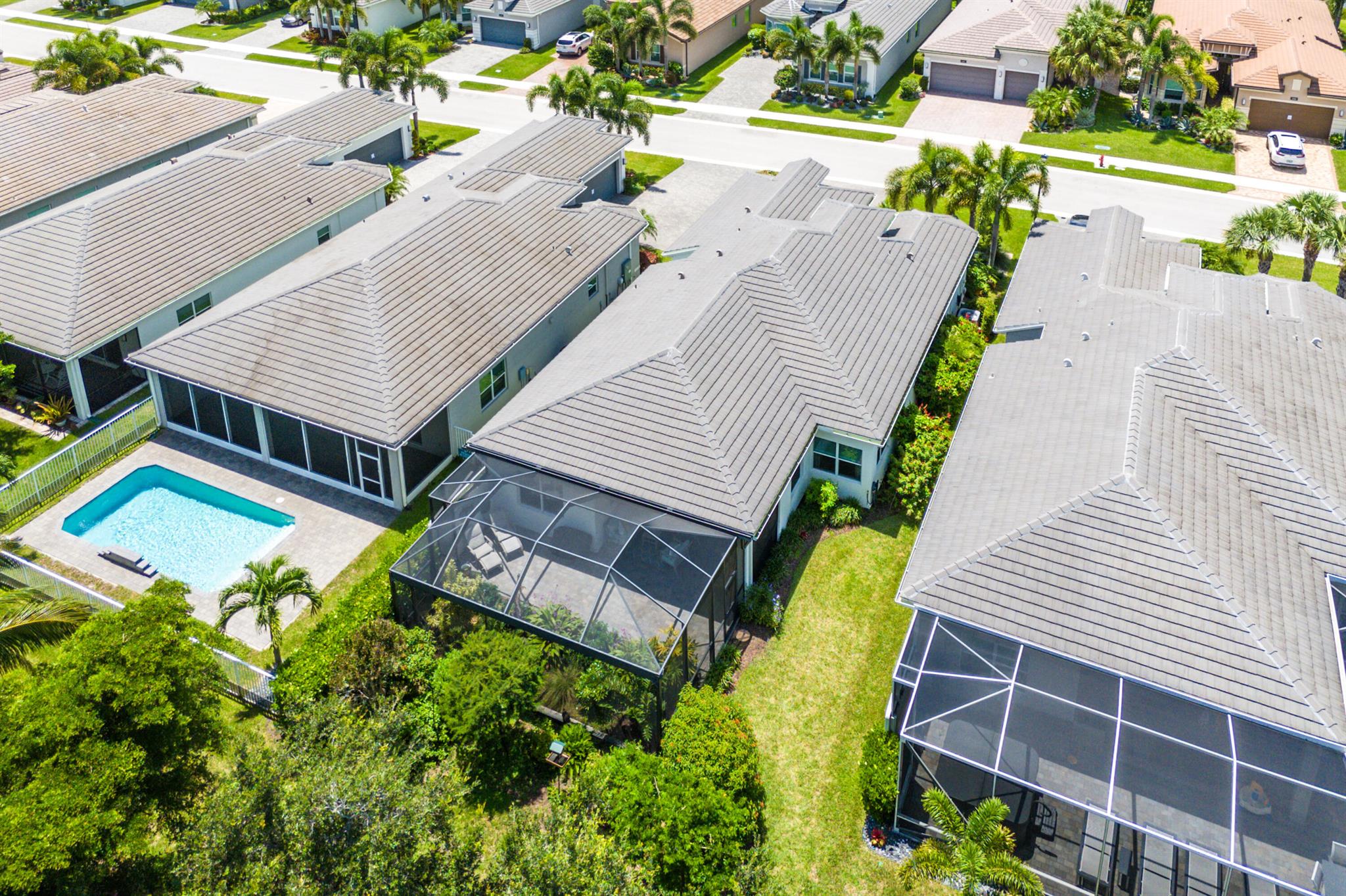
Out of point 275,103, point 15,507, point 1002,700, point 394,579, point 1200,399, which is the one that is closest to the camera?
point 1002,700

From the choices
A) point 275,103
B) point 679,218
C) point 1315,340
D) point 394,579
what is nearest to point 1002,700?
point 394,579

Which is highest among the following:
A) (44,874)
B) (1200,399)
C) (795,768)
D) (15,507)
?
(1200,399)

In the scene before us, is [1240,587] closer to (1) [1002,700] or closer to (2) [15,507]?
(1) [1002,700]

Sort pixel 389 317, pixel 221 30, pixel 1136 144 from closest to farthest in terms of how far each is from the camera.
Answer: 1. pixel 389 317
2. pixel 1136 144
3. pixel 221 30

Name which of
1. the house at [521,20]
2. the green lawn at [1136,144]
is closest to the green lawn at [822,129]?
the green lawn at [1136,144]

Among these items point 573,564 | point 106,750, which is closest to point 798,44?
point 573,564

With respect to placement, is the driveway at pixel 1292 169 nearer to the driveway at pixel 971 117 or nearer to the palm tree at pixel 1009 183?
the driveway at pixel 971 117

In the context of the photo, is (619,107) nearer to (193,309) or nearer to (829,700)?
(193,309)
